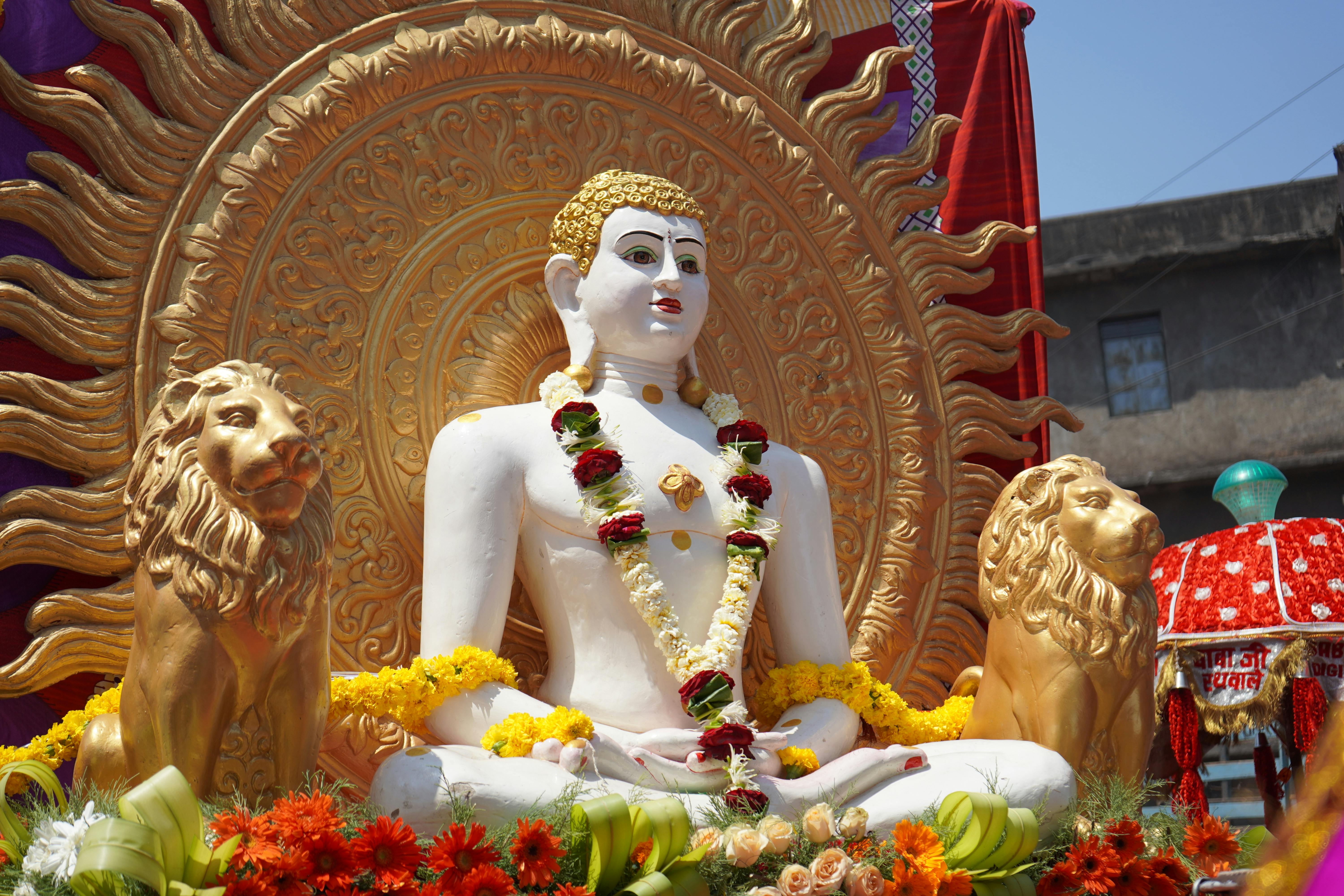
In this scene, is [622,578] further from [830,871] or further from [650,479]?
[830,871]

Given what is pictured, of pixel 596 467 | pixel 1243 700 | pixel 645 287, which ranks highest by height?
pixel 645 287

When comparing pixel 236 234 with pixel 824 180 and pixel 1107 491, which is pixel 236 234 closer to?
pixel 824 180

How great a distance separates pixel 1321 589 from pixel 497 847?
4316 mm

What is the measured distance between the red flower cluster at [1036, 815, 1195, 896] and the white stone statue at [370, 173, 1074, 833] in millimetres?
166

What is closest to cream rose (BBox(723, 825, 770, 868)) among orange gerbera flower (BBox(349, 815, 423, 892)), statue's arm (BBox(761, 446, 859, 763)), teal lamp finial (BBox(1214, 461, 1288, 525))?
orange gerbera flower (BBox(349, 815, 423, 892))

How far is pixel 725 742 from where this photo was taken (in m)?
3.44

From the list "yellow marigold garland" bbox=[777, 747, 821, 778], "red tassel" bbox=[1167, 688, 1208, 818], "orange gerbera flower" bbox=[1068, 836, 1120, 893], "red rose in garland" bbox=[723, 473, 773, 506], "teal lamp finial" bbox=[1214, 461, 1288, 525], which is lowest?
"red tassel" bbox=[1167, 688, 1208, 818]

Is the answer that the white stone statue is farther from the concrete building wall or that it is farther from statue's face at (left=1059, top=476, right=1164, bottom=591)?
the concrete building wall

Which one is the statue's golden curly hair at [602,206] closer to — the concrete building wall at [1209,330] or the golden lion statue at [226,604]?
the golden lion statue at [226,604]

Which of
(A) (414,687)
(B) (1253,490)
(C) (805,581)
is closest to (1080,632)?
(C) (805,581)

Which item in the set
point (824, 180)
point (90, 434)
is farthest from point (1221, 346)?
point (90, 434)

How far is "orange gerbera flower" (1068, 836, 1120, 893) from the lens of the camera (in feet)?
10.9

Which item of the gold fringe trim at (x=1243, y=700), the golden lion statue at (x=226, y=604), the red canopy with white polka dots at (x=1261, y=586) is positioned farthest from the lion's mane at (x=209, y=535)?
the gold fringe trim at (x=1243, y=700)

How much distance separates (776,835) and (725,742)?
401 mm
